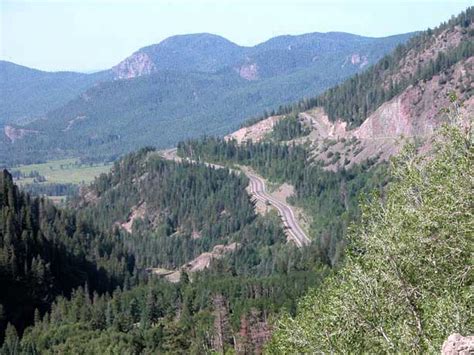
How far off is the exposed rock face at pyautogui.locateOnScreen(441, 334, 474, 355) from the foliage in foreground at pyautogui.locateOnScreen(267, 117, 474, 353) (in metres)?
5.85

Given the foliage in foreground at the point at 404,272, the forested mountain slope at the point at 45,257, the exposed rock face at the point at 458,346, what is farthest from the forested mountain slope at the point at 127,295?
the exposed rock face at the point at 458,346

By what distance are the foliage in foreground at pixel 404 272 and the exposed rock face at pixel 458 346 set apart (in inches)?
230

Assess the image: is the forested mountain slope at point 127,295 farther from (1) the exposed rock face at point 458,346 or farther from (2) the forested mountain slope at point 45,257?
(1) the exposed rock face at point 458,346

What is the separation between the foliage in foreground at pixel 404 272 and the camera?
28641mm

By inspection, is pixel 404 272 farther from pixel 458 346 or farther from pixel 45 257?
pixel 45 257

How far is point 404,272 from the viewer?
1193 inches

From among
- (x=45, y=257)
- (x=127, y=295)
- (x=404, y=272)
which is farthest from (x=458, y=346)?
(x=45, y=257)

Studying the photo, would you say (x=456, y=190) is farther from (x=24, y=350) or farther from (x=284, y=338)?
(x=24, y=350)

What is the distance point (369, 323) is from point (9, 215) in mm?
128376

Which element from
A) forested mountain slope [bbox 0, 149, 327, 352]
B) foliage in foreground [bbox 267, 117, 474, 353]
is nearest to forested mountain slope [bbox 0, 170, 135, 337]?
forested mountain slope [bbox 0, 149, 327, 352]

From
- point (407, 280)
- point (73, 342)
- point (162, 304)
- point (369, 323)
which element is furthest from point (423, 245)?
point (162, 304)

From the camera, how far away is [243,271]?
569 feet

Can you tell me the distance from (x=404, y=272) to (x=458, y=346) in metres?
10.1

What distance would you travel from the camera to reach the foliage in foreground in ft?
94.0
